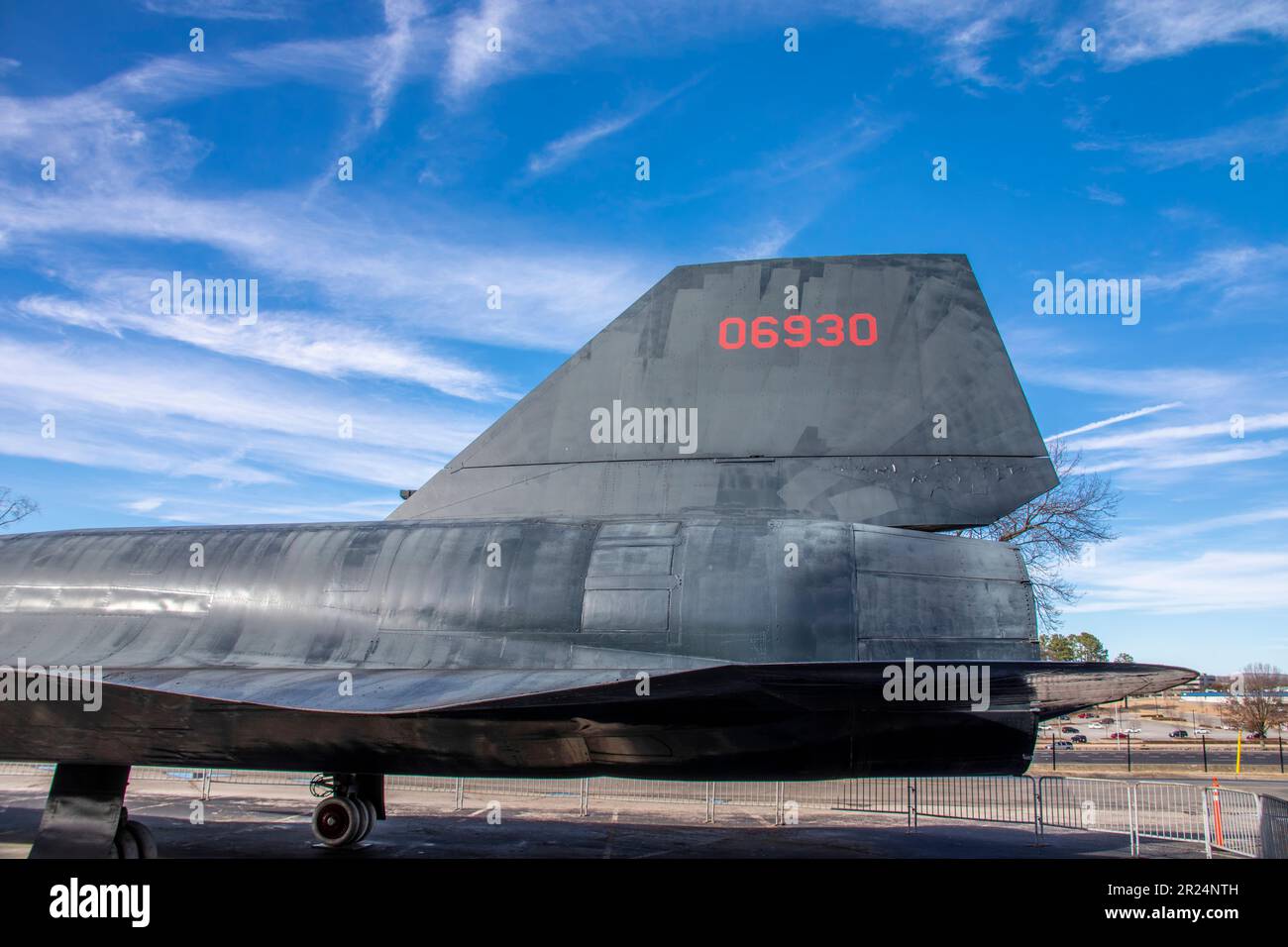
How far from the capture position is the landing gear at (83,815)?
734cm

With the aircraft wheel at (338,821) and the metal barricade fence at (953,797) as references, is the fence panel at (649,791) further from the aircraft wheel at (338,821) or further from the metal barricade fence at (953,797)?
the aircraft wheel at (338,821)

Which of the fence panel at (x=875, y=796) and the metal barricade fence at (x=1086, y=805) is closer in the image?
the metal barricade fence at (x=1086, y=805)

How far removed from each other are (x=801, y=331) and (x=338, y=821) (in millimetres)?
7592

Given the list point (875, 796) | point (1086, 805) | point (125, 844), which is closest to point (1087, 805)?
point (1086, 805)

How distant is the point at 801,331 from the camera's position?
800 cm

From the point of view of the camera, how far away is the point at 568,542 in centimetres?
747

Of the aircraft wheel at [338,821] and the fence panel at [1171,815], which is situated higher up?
the aircraft wheel at [338,821]

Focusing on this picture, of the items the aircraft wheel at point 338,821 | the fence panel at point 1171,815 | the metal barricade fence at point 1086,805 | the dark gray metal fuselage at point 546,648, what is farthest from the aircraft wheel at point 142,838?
the fence panel at point 1171,815

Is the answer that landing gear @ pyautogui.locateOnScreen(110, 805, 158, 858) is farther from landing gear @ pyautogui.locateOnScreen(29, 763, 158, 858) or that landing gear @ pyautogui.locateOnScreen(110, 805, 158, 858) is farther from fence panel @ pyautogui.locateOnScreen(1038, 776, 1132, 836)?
fence panel @ pyautogui.locateOnScreen(1038, 776, 1132, 836)

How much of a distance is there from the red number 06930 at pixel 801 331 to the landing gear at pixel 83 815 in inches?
249

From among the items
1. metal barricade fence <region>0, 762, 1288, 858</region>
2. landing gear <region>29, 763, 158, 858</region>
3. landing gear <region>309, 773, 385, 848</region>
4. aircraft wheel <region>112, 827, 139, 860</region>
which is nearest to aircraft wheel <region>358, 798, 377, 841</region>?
landing gear <region>309, 773, 385, 848</region>

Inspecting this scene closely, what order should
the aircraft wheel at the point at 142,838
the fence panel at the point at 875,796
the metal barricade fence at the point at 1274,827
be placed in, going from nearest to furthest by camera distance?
the aircraft wheel at the point at 142,838 → the metal barricade fence at the point at 1274,827 → the fence panel at the point at 875,796
